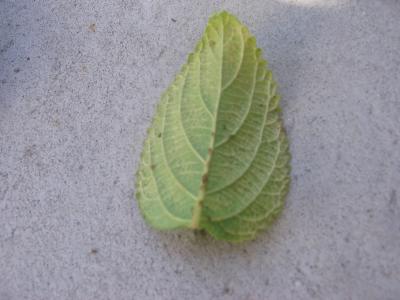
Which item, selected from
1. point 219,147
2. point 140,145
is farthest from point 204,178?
point 140,145

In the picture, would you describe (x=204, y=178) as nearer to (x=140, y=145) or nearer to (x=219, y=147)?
(x=219, y=147)

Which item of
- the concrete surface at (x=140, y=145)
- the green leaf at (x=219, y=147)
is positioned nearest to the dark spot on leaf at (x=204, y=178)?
the green leaf at (x=219, y=147)

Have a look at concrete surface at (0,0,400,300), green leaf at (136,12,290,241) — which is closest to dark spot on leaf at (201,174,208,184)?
green leaf at (136,12,290,241)

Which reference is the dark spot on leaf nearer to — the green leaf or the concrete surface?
the green leaf

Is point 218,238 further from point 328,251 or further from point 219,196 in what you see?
point 328,251

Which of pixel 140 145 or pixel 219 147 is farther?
pixel 140 145

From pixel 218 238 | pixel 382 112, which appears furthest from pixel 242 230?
pixel 382 112
